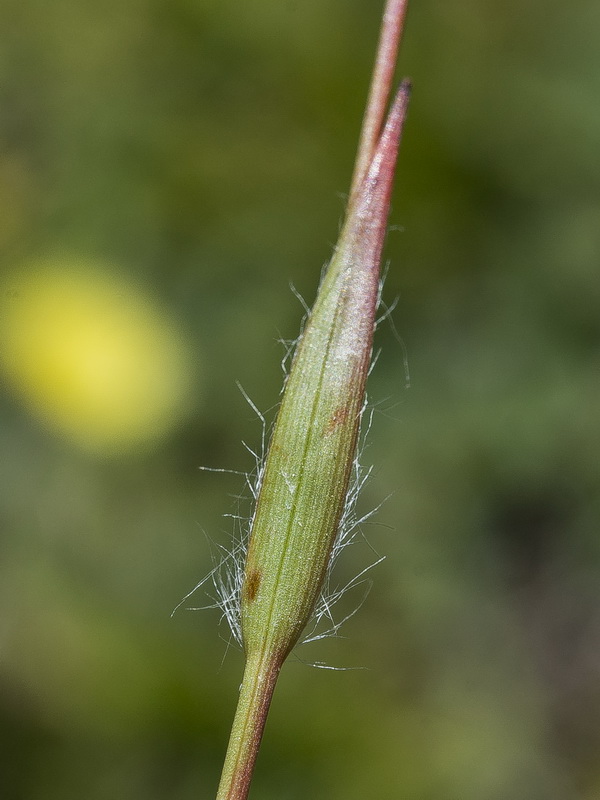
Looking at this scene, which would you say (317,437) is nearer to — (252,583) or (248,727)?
(252,583)

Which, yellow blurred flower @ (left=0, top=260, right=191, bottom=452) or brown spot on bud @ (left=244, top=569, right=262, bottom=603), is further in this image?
yellow blurred flower @ (left=0, top=260, right=191, bottom=452)

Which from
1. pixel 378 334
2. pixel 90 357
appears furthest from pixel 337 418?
pixel 378 334

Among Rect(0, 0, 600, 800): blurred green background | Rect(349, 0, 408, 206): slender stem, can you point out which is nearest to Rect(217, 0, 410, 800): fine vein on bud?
Rect(349, 0, 408, 206): slender stem

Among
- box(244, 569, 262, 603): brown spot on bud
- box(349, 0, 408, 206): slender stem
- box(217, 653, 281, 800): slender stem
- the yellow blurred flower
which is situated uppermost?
box(349, 0, 408, 206): slender stem

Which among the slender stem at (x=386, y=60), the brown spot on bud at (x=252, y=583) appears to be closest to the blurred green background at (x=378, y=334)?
the brown spot on bud at (x=252, y=583)

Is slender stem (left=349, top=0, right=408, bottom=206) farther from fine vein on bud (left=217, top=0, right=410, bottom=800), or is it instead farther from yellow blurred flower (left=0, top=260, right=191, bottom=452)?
yellow blurred flower (left=0, top=260, right=191, bottom=452)
